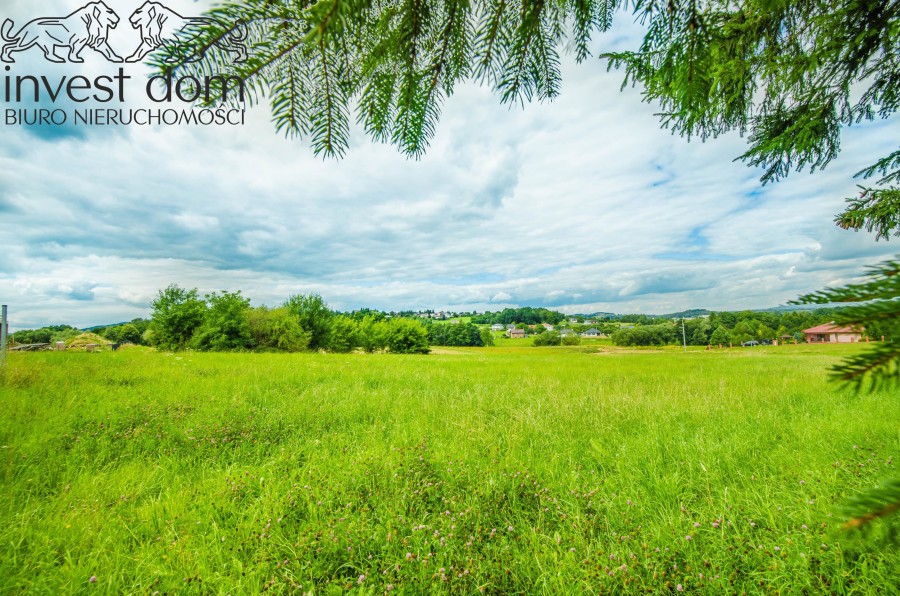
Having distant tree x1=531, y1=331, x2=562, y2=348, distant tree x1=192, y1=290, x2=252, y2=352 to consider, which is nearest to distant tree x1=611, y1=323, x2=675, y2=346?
distant tree x1=531, y1=331, x2=562, y2=348

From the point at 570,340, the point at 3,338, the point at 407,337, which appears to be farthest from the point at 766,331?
the point at 570,340

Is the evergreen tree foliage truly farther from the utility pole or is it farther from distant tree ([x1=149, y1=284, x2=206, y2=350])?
distant tree ([x1=149, y1=284, x2=206, y2=350])

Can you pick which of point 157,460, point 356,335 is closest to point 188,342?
point 356,335

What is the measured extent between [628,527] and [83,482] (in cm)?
515

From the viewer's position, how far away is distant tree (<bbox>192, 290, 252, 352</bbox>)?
30.8 meters

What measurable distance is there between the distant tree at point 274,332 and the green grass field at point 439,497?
102ft

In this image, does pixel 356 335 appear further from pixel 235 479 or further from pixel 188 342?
pixel 235 479

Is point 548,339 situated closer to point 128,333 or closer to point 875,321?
point 128,333

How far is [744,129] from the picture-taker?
111 inches

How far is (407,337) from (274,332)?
2400 cm

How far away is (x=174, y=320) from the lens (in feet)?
103

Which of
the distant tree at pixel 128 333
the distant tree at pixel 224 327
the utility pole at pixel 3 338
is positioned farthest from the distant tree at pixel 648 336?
the distant tree at pixel 128 333

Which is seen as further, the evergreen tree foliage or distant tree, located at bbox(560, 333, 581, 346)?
distant tree, located at bbox(560, 333, 581, 346)

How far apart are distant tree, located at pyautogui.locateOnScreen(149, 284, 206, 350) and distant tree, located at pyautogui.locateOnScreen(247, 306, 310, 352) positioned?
457 centimetres
